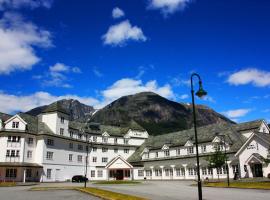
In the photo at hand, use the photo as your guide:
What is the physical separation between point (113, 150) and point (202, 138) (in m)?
Answer: 28.3

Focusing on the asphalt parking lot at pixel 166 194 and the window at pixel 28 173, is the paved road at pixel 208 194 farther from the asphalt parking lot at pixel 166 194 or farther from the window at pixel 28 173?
the window at pixel 28 173

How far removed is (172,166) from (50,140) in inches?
1104

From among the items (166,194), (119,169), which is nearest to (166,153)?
(119,169)

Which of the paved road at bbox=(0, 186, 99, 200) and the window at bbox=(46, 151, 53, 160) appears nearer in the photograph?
the paved road at bbox=(0, 186, 99, 200)

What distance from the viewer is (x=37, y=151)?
63594mm

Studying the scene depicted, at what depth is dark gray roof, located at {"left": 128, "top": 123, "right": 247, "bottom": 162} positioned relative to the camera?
197 feet

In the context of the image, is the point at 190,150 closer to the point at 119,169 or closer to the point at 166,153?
the point at 166,153

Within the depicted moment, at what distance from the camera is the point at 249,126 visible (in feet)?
203

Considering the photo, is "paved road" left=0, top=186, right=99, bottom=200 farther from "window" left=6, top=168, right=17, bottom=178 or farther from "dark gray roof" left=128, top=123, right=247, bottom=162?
"dark gray roof" left=128, top=123, right=247, bottom=162

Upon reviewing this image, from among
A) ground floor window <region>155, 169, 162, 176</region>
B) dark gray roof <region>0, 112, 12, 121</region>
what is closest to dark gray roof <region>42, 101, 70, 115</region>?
dark gray roof <region>0, 112, 12, 121</region>

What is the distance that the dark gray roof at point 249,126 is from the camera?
6041cm

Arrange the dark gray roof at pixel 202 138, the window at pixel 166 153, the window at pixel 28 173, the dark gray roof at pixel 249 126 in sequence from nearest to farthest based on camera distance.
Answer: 1. the dark gray roof at pixel 202 138
2. the dark gray roof at pixel 249 126
3. the window at pixel 28 173
4. the window at pixel 166 153

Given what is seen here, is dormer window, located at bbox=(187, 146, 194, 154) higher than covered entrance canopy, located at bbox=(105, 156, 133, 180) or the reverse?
higher

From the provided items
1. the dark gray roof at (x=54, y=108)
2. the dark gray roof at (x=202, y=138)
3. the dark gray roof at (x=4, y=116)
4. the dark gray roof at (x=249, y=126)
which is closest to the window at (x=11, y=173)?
the dark gray roof at (x=4, y=116)
